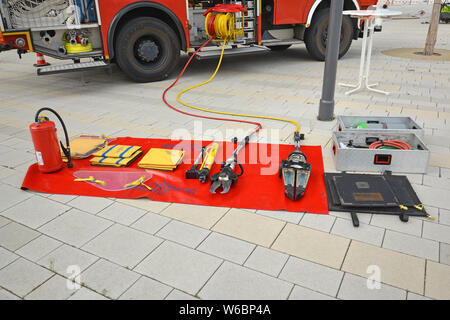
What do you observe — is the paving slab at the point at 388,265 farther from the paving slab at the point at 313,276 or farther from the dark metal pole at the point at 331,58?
the dark metal pole at the point at 331,58

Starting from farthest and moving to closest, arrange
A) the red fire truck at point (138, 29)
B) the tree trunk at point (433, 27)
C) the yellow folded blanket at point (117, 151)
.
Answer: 1. the tree trunk at point (433, 27)
2. the red fire truck at point (138, 29)
3. the yellow folded blanket at point (117, 151)

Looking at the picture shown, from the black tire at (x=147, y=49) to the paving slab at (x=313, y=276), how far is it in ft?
19.1

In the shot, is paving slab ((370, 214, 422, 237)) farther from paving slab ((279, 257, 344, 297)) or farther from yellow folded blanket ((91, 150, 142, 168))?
yellow folded blanket ((91, 150, 142, 168))

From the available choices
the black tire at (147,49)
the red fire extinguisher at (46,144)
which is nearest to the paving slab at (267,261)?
the red fire extinguisher at (46,144)

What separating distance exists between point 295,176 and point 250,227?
67 centimetres

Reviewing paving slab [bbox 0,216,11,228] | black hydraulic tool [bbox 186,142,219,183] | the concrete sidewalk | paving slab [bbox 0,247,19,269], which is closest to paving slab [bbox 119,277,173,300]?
the concrete sidewalk

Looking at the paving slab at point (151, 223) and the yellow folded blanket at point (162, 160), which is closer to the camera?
the paving slab at point (151, 223)

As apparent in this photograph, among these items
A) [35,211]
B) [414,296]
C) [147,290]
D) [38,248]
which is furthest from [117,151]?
[414,296]

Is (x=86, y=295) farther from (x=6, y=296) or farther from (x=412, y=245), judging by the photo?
(x=412, y=245)

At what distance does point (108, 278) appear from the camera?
2514 mm

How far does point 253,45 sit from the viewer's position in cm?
841

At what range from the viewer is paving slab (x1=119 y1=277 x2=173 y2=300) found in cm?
235

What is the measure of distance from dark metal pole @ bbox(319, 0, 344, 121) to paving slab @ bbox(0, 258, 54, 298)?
404cm

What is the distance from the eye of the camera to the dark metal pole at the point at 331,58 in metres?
4.78
